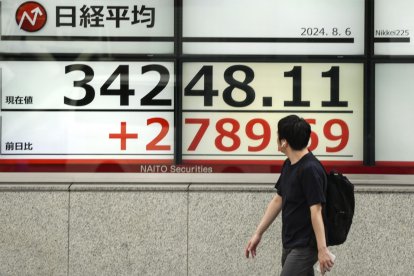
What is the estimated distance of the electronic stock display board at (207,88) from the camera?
862 centimetres

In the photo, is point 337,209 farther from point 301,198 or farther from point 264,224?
point 264,224

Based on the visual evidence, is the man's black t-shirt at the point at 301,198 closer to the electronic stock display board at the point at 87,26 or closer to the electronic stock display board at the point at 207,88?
the electronic stock display board at the point at 207,88

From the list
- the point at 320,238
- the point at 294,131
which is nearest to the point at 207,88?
the point at 294,131

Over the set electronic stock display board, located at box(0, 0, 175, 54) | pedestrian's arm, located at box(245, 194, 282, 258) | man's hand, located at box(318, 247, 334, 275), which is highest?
electronic stock display board, located at box(0, 0, 175, 54)

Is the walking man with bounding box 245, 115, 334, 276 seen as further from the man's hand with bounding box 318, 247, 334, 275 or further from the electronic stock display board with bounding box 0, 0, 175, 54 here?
the electronic stock display board with bounding box 0, 0, 175, 54

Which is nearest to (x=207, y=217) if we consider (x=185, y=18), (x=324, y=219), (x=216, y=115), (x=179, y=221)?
(x=179, y=221)

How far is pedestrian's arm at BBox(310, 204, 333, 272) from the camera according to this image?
5.46m

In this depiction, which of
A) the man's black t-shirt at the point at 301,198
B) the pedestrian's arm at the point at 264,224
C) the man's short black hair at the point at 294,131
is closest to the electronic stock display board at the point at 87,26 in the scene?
the pedestrian's arm at the point at 264,224

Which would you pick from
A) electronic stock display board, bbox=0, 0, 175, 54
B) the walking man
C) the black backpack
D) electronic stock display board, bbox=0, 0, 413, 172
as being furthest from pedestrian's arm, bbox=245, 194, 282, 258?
electronic stock display board, bbox=0, 0, 175, 54

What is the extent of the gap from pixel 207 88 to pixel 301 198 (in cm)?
314

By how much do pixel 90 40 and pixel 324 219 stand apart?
155 inches

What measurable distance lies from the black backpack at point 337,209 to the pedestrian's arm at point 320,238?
0.17 meters

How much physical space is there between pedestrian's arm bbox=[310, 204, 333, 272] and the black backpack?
0.54 ft

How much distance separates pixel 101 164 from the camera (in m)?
8.60
